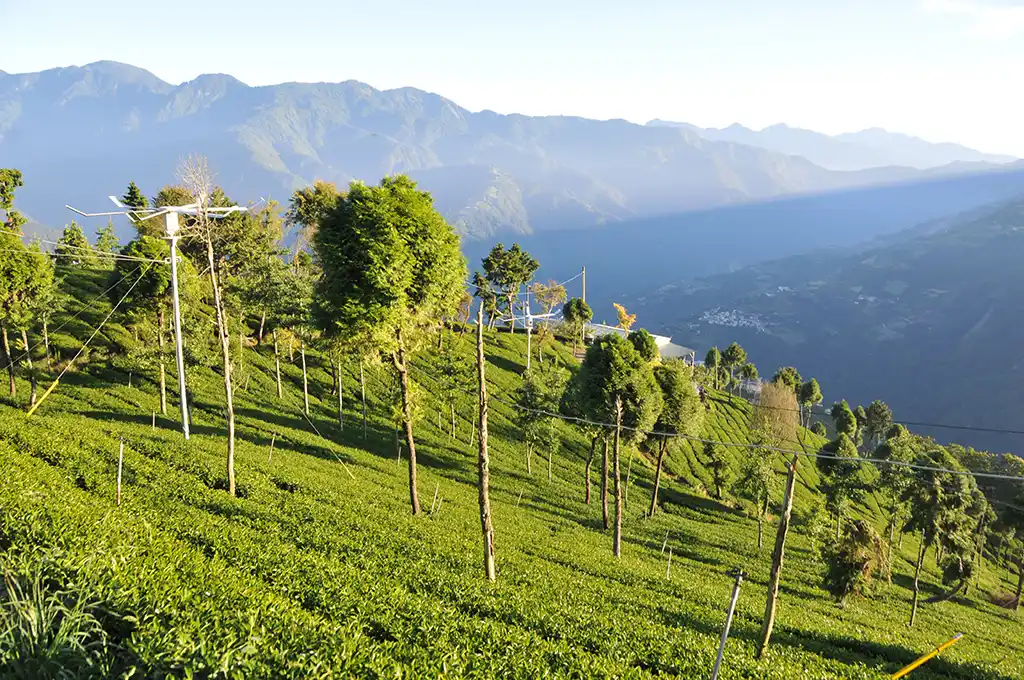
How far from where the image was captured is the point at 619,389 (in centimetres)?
2891

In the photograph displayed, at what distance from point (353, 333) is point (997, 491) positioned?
273 ft

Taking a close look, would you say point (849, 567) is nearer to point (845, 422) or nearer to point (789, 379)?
point (845, 422)

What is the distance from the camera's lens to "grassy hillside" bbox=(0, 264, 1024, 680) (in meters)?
8.18

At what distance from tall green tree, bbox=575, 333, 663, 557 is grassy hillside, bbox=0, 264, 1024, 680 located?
7.28 m

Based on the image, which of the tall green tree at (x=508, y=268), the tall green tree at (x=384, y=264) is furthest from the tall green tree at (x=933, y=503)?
the tall green tree at (x=508, y=268)

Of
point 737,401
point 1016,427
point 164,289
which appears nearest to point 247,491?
point 164,289

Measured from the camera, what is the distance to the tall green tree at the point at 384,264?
2088 cm

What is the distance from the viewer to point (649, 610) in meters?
17.8

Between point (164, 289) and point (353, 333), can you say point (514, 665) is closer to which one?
point (353, 333)

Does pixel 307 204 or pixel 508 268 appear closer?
pixel 307 204

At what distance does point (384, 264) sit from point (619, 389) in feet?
49.4

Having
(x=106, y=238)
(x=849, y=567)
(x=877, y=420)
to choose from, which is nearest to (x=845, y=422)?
(x=877, y=420)

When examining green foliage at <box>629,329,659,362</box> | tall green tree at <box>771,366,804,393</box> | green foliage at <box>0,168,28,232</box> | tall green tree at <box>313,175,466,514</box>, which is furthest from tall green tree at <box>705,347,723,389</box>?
green foliage at <box>0,168,28,232</box>

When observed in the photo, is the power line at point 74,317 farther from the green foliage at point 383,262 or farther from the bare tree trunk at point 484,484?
the bare tree trunk at point 484,484
